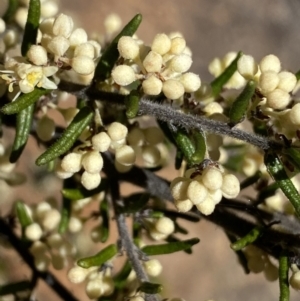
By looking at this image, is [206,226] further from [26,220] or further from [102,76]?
[102,76]

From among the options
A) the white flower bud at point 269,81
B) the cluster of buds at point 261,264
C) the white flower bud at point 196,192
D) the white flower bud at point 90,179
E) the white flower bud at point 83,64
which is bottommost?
the cluster of buds at point 261,264

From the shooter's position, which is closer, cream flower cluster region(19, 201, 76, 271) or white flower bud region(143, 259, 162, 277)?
white flower bud region(143, 259, 162, 277)

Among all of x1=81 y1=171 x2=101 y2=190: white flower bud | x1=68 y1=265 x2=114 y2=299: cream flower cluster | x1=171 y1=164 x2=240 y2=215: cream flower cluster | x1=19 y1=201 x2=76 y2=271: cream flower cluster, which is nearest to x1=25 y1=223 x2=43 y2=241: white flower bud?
x1=19 y1=201 x2=76 y2=271: cream flower cluster

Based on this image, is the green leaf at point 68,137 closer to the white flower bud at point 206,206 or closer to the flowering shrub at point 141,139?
the flowering shrub at point 141,139

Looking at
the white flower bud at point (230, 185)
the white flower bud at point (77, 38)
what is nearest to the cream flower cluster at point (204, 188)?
the white flower bud at point (230, 185)

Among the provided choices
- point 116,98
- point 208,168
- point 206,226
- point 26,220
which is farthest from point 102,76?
point 206,226

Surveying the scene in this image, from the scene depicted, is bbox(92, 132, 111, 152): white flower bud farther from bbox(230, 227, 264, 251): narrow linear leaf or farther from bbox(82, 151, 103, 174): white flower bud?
bbox(230, 227, 264, 251): narrow linear leaf
